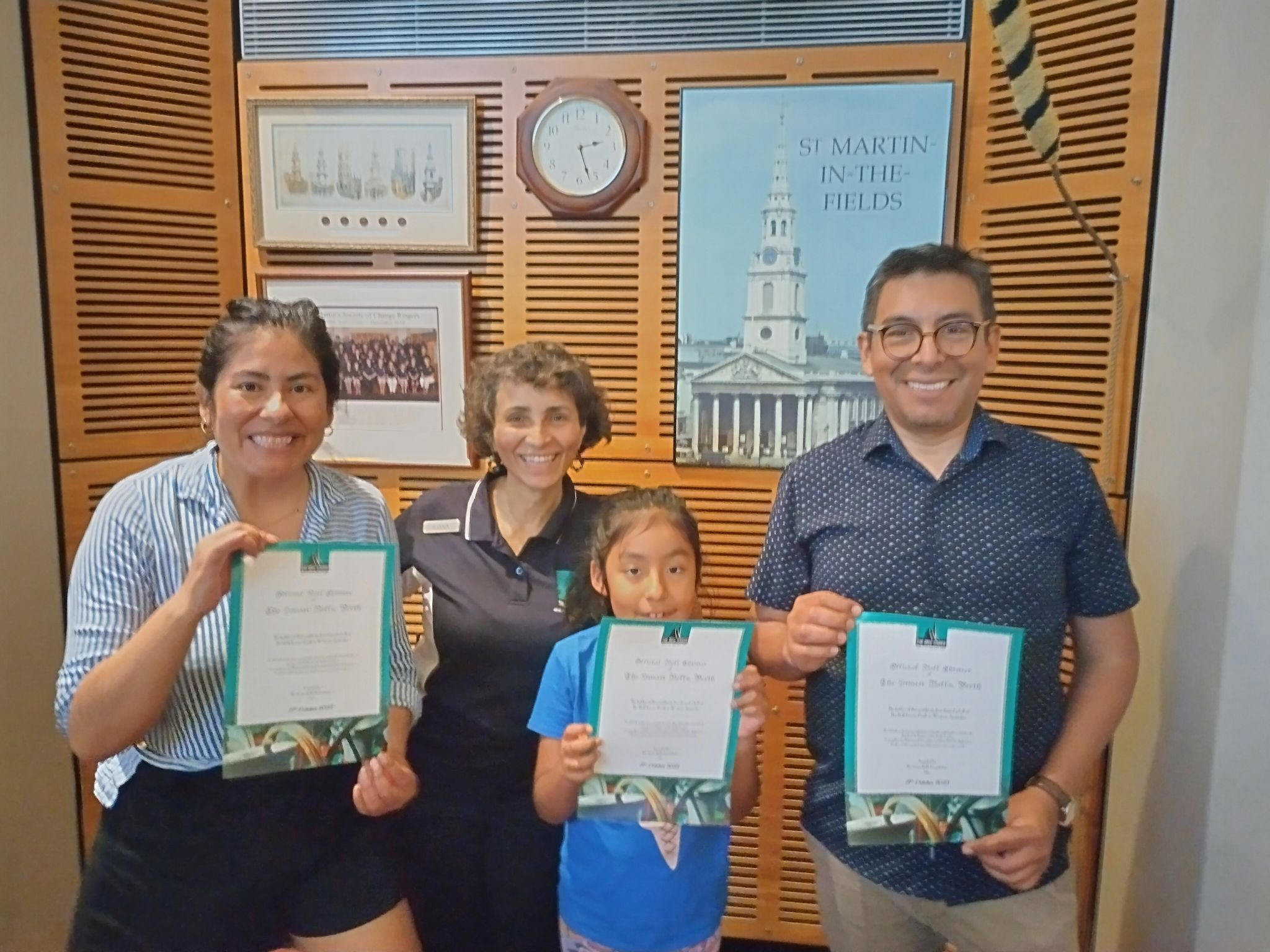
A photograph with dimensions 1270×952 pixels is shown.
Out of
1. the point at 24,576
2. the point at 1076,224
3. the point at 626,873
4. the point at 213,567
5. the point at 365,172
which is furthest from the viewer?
the point at 365,172

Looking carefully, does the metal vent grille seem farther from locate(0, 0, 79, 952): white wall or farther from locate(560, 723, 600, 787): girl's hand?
locate(560, 723, 600, 787): girl's hand

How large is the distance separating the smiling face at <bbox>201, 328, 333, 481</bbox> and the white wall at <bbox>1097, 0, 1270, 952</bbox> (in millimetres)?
1672

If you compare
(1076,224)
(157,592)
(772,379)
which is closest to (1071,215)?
(1076,224)

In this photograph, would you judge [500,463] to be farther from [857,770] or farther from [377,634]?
[857,770]

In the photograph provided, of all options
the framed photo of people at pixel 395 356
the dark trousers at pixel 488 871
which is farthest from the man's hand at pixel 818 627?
the framed photo of people at pixel 395 356

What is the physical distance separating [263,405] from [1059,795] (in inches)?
54.9

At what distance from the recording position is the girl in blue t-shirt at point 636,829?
55.2 inches

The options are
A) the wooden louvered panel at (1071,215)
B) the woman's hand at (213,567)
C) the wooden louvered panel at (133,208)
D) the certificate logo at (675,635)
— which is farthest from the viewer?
the wooden louvered panel at (133,208)

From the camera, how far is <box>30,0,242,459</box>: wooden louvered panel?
2.16m

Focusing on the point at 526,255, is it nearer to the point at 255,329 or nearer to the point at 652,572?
the point at 255,329

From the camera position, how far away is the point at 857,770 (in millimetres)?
1266

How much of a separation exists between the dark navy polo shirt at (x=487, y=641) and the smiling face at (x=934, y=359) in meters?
0.66

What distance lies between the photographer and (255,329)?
4.38 ft

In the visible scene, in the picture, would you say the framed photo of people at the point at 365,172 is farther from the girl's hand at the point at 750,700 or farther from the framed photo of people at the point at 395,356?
the girl's hand at the point at 750,700
